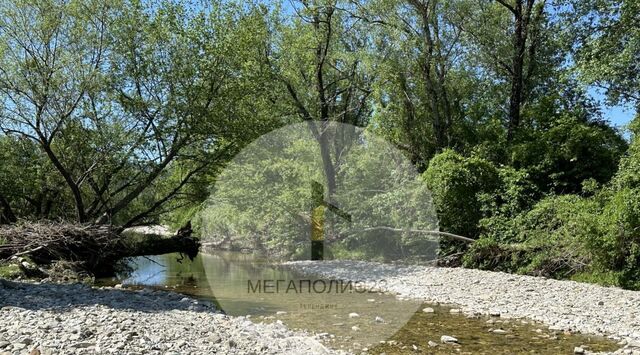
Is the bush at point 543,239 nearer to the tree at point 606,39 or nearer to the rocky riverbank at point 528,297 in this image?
the rocky riverbank at point 528,297

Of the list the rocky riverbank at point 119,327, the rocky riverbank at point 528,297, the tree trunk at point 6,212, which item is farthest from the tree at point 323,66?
the rocky riverbank at point 119,327

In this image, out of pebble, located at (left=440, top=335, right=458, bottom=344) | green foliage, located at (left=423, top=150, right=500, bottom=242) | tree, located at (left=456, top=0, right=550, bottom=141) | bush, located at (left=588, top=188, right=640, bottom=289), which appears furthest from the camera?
tree, located at (left=456, top=0, right=550, bottom=141)

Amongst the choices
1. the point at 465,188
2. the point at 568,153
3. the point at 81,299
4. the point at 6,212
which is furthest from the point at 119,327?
the point at 568,153

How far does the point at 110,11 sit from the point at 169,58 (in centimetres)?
221

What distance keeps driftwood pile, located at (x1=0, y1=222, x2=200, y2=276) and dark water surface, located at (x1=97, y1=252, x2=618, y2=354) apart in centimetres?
80

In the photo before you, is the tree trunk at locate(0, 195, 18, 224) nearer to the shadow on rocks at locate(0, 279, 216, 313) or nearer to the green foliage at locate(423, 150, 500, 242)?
the shadow on rocks at locate(0, 279, 216, 313)

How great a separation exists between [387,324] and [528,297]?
3.94m

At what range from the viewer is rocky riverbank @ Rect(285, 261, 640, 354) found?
8.74 metres

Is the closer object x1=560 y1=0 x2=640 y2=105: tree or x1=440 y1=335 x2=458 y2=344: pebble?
x1=440 y1=335 x2=458 y2=344: pebble

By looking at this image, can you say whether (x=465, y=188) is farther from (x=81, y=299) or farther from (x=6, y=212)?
(x=6, y=212)

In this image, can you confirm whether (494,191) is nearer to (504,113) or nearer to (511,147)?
(511,147)

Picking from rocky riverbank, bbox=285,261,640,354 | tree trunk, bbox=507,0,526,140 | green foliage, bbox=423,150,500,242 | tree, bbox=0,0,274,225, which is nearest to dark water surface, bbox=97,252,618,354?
rocky riverbank, bbox=285,261,640,354

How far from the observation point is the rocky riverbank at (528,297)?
8.74 metres

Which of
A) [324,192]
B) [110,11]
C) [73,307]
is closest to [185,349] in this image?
[73,307]
